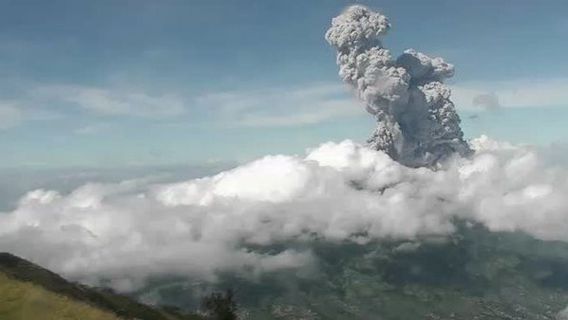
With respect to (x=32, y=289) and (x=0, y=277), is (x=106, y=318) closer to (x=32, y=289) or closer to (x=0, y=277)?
(x=32, y=289)

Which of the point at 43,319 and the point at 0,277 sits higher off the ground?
the point at 0,277

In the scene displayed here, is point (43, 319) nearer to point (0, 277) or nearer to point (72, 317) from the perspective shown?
point (72, 317)

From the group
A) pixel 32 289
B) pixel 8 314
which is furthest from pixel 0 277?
pixel 8 314

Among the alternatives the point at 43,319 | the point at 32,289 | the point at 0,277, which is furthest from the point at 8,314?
the point at 0,277

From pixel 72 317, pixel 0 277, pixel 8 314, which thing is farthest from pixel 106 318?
pixel 0 277

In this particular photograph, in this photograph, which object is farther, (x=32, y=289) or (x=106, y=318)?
(x=32, y=289)

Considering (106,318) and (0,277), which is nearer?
(106,318)

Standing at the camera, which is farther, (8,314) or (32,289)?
(32,289)

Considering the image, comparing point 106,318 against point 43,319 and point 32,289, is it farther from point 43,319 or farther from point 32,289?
point 32,289
